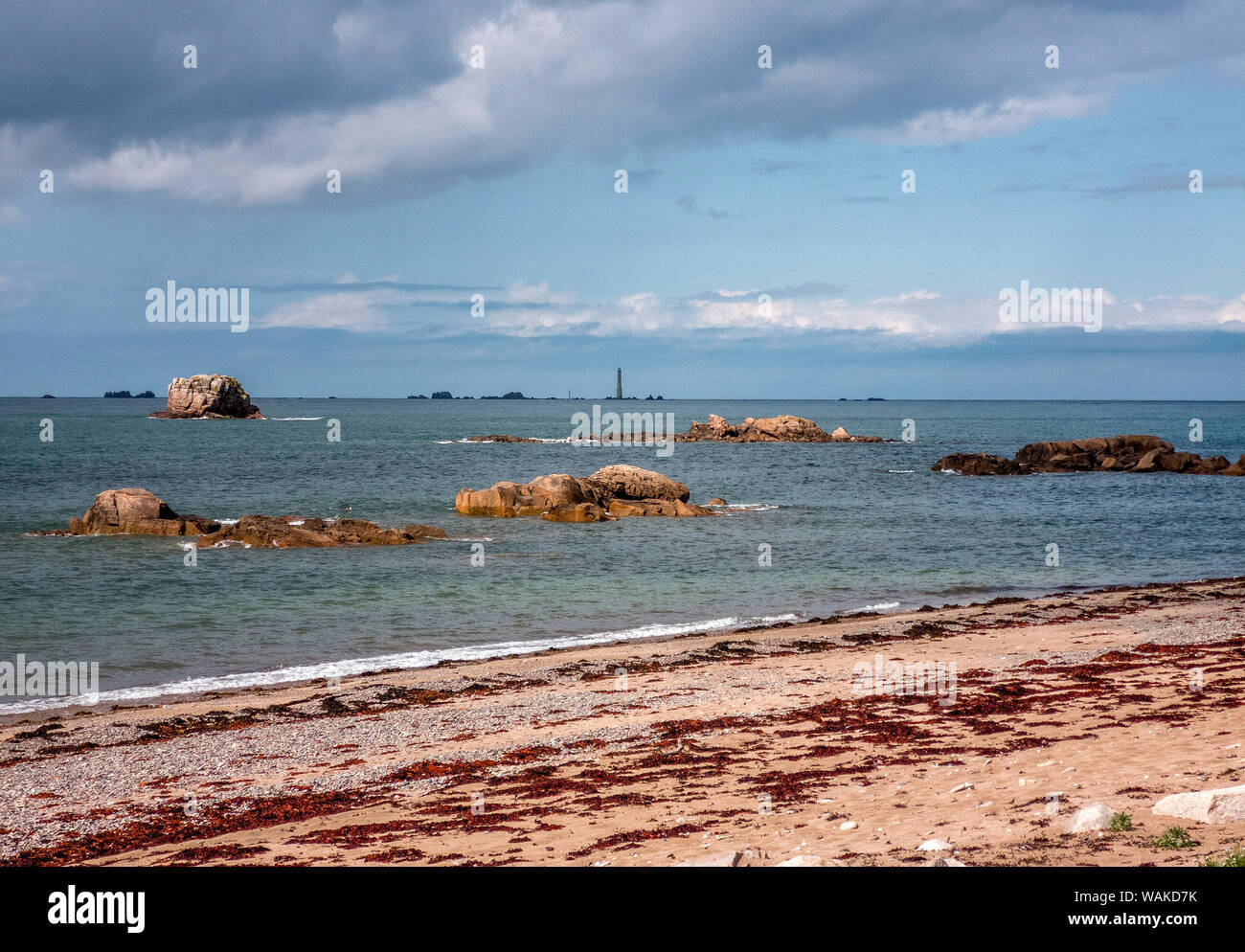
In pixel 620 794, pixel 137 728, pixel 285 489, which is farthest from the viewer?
pixel 285 489

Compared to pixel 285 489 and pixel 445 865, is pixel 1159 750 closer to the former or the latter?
pixel 445 865

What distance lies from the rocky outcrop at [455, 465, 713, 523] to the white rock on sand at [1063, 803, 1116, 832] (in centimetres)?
3875

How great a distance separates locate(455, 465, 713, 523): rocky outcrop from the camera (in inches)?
1879

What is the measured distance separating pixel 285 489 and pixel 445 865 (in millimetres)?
59192

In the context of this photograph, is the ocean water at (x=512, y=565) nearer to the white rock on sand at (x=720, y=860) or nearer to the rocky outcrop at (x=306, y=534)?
the rocky outcrop at (x=306, y=534)

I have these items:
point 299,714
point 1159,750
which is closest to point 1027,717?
point 1159,750

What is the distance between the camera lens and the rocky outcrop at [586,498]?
157ft

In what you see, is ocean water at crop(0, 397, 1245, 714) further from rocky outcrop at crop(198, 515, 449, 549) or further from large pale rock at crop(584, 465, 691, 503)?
large pale rock at crop(584, 465, 691, 503)

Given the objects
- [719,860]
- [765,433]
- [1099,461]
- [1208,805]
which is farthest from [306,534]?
[765,433]

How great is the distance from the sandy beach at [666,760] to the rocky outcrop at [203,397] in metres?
180
